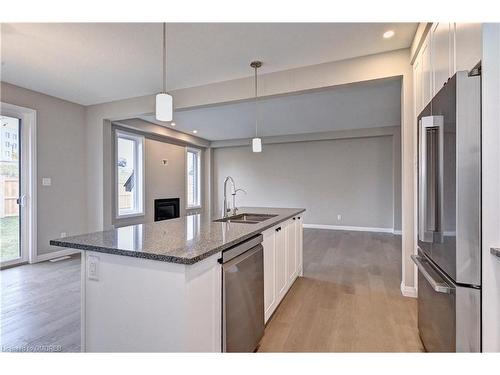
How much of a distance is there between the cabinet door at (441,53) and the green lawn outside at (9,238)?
17.5 feet

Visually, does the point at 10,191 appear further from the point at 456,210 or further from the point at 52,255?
the point at 456,210

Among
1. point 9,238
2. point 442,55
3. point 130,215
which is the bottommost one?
point 9,238

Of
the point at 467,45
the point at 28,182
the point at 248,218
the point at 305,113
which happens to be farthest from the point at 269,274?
the point at 28,182

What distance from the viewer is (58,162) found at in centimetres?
434

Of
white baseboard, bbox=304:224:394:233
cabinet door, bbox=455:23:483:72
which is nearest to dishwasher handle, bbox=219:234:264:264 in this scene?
cabinet door, bbox=455:23:483:72

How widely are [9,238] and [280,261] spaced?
4.01 metres

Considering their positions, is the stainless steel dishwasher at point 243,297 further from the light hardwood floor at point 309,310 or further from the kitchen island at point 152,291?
the light hardwood floor at point 309,310

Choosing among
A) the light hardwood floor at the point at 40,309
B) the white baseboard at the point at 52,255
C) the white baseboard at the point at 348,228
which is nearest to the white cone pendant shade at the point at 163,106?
the light hardwood floor at the point at 40,309

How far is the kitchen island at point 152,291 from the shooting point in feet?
3.98

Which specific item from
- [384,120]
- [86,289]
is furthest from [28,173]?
[384,120]

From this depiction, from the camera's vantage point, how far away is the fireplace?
6.57 meters

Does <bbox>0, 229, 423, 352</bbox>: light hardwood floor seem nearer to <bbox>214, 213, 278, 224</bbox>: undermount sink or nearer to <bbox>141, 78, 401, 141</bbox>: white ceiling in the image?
<bbox>214, 213, 278, 224</bbox>: undermount sink
